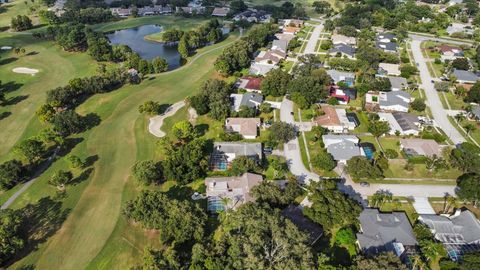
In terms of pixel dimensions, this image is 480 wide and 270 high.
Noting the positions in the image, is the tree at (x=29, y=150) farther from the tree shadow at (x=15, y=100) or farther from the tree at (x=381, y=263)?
the tree at (x=381, y=263)

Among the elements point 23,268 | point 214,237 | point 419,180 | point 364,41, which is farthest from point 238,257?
point 364,41

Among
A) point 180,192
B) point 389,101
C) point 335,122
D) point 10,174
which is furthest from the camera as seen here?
point 389,101

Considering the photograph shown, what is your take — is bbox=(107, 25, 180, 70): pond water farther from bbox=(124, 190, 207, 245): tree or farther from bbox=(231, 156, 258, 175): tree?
bbox=(124, 190, 207, 245): tree

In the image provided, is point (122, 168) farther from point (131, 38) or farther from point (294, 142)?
point (131, 38)

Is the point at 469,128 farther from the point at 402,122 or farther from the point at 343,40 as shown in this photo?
the point at 343,40

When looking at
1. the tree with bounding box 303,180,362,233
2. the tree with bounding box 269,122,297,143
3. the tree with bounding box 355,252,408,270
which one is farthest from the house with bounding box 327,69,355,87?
the tree with bounding box 355,252,408,270

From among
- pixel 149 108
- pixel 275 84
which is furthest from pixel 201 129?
pixel 275 84
